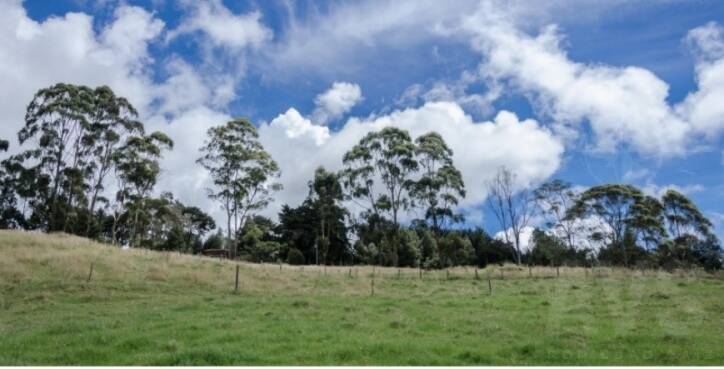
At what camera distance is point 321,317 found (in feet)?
60.3

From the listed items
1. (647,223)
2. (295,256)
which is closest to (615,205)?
(647,223)

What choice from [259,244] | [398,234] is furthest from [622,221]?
[259,244]

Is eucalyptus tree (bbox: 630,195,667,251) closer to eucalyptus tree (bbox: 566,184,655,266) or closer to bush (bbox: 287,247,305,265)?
eucalyptus tree (bbox: 566,184,655,266)

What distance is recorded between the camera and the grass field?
12656mm

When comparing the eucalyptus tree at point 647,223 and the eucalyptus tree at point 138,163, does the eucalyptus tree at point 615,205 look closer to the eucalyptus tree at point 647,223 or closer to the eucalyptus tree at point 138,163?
the eucalyptus tree at point 647,223

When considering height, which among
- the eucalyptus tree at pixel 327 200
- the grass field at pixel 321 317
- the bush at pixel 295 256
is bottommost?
the grass field at pixel 321 317

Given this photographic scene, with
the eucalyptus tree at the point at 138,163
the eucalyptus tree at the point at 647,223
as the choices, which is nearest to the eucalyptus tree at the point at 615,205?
the eucalyptus tree at the point at 647,223

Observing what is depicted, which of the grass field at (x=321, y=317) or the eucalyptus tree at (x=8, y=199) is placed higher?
the eucalyptus tree at (x=8, y=199)

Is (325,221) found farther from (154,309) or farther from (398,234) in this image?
(154,309)

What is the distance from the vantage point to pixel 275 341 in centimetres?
1392

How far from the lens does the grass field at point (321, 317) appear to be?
12.7 metres

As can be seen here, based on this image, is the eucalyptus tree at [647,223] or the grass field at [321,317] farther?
the eucalyptus tree at [647,223]

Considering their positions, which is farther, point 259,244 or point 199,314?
point 259,244

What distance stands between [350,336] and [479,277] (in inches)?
1047
